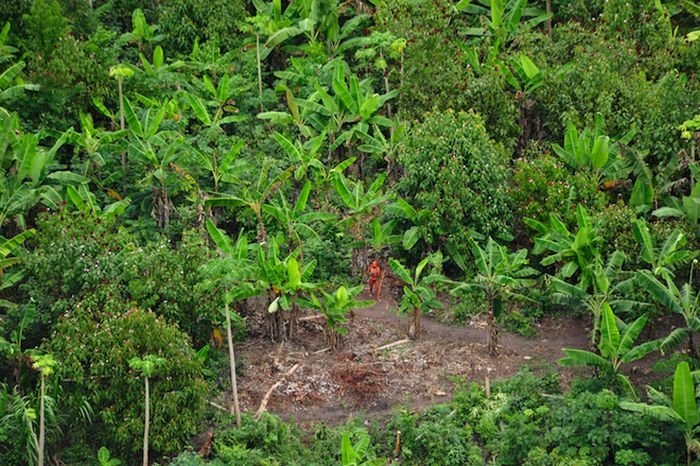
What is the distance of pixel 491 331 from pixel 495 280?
2.83 ft

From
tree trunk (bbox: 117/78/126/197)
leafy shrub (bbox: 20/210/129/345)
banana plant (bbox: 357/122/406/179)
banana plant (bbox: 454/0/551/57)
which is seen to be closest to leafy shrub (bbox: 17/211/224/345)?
leafy shrub (bbox: 20/210/129/345)

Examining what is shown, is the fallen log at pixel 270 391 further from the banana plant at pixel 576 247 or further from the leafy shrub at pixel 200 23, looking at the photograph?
the leafy shrub at pixel 200 23

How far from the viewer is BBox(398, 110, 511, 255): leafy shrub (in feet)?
66.9

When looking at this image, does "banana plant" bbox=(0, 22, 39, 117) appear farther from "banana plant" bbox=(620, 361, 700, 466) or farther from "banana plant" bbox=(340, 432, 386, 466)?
"banana plant" bbox=(620, 361, 700, 466)

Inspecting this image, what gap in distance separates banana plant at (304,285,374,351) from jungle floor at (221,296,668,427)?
0.84 feet

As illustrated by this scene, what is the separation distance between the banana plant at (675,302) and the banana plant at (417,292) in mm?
3478

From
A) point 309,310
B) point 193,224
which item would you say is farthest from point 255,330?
point 193,224

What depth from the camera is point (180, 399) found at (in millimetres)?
16578

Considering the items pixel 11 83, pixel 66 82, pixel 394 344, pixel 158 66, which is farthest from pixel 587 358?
pixel 11 83

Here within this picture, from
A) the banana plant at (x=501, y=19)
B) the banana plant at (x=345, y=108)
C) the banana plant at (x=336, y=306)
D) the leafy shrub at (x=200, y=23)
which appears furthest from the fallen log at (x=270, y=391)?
the leafy shrub at (x=200, y=23)

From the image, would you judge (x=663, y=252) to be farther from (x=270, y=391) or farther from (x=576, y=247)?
(x=270, y=391)

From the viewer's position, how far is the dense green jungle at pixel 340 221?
16719mm

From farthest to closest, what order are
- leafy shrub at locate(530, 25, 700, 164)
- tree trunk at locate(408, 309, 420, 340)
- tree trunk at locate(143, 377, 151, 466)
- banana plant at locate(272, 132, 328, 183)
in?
banana plant at locate(272, 132, 328, 183), leafy shrub at locate(530, 25, 700, 164), tree trunk at locate(408, 309, 420, 340), tree trunk at locate(143, 377, 151, 466)

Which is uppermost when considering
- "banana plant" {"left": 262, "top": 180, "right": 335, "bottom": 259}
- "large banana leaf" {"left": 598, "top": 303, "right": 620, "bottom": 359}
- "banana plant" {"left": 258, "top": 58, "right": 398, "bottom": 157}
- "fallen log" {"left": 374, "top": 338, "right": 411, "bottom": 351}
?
"banana plant" {"left": 258, "top": 58, "right": 398, "bottom": 157}
